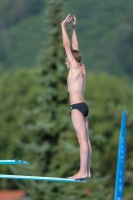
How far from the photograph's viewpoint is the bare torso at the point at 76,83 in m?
12.8

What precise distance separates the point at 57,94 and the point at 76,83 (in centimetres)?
1871

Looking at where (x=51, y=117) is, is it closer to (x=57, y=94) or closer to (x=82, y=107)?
(x=57, y=94)

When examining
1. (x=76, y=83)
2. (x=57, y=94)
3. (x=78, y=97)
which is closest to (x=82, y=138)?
(x=78, y=97)

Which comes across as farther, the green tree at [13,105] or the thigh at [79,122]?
the green tree at [13,105]

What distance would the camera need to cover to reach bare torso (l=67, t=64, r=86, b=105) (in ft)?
41.9

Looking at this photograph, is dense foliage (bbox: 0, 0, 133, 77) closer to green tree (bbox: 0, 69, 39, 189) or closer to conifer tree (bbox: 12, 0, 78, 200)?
green tree (bbox: 0, 69, 39, 189)

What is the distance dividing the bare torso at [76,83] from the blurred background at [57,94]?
16571 millimetres

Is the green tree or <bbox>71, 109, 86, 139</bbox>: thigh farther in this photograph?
the green tree

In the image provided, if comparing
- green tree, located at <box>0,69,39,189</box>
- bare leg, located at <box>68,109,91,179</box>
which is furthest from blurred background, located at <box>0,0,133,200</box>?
bare leg, located at <box>68,109,91,179</box>

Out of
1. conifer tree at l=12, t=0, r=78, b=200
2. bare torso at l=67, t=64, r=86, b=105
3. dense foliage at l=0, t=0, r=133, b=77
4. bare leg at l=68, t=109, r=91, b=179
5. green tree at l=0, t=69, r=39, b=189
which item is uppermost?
dense foliage at l=0, t=0, r=133, b=77

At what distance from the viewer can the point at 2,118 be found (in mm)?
77000

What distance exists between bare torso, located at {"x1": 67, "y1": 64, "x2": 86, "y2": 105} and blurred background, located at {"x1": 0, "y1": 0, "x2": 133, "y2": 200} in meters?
16.6

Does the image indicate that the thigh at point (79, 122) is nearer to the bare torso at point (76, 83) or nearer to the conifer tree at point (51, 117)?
the bare torso at point (76, 83)

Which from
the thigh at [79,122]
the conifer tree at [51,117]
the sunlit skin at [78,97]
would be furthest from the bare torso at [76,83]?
the conifer tree at [51,117]
